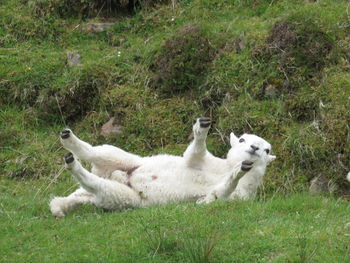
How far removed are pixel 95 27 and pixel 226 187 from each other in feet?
24.5

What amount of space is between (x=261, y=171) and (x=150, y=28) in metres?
6.40

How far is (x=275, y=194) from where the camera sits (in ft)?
Answer: 35.9

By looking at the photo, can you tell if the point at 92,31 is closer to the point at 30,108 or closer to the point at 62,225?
the point at 30,108

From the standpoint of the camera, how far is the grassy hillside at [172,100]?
9.07 m

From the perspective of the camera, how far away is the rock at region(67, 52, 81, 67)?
15299mm

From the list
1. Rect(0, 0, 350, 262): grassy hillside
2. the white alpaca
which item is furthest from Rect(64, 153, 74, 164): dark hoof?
Rect(0, 0, 350, 262): grassy hillside

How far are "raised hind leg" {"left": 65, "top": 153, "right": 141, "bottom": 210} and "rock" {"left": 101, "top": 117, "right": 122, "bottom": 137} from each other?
3.59 meters

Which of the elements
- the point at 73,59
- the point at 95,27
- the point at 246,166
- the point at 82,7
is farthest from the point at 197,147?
the point at 82,7

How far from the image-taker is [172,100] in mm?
14227

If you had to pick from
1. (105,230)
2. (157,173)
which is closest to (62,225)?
(105,230)

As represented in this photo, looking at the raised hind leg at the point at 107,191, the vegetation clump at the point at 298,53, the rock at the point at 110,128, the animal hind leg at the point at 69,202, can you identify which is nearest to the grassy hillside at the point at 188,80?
the vegetation clump at the point at 298,53

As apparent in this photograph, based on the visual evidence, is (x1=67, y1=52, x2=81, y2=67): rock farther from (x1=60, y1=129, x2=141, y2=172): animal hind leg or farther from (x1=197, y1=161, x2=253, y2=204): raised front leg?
(x1=197, y1=161, x2=253, y2=204): raised front leg

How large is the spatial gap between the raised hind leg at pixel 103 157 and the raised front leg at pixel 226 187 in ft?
4.12

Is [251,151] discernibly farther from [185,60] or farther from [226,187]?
[185,60]
